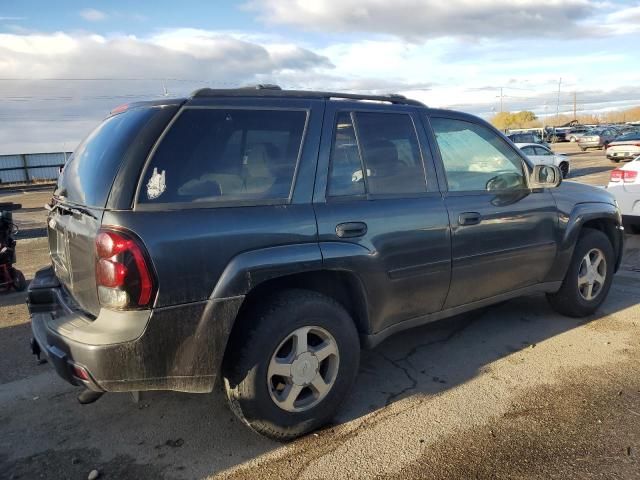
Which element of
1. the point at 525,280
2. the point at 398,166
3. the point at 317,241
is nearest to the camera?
the point at 317,241

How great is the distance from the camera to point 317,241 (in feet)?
9.77

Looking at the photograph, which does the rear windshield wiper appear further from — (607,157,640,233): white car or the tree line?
the tree line

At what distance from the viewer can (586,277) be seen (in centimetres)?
484

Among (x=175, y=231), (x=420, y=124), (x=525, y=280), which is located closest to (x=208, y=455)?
(x=175, y=231)

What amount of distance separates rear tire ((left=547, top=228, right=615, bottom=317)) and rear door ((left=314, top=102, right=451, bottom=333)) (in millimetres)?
1729

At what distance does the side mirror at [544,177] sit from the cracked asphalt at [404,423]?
1.32 meters

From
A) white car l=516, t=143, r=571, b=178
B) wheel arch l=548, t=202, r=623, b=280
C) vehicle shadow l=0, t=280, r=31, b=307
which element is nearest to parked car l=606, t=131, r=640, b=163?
white car l=516, t=143, r=571, b=178

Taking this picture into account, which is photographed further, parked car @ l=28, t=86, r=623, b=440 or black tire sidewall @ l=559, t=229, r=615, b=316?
black tire sidewall @ l=559, t=229, r=615, b=316

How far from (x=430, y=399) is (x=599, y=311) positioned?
264cm

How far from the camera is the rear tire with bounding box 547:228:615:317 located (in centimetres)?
473

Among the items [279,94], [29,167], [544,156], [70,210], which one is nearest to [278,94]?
[279,94]

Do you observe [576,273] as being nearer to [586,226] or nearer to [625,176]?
[586,226]

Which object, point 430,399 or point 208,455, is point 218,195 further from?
point 430,399

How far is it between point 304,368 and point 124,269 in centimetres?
115
